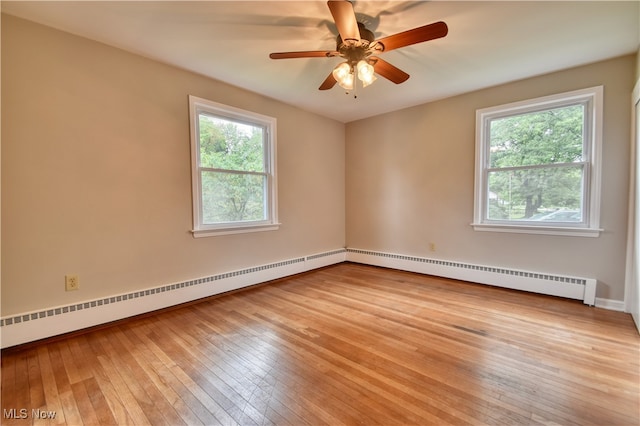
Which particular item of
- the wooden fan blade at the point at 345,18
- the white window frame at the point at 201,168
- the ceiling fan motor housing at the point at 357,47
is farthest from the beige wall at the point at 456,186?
the wooden fan blade at the point at 345,18

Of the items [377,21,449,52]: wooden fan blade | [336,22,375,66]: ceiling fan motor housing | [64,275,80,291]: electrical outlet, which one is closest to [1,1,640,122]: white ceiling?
[336,22,375,66]: ceiling fan motor housing

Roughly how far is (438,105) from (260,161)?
2.62 m

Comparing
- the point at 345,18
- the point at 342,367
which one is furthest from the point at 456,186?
the point at 342,367

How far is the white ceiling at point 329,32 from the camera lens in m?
1.97

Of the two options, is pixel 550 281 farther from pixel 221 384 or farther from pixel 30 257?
pixel 30 257

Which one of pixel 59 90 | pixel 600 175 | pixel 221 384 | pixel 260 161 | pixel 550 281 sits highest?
pixel 59 90

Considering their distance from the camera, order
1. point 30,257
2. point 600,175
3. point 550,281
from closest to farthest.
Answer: point 30,257 < point 600,175 < point 550,281

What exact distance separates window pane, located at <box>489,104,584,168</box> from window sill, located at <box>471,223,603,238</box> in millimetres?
740

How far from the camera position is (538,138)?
10.4ft

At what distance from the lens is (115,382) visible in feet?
5.51

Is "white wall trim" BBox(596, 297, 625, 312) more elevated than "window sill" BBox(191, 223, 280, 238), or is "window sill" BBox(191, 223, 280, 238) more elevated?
"window sill" BBox(191, 223, 280, 238)

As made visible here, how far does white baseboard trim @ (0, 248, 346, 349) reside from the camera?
6.81 ft

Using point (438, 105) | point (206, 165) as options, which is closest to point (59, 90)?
point (206, 165)

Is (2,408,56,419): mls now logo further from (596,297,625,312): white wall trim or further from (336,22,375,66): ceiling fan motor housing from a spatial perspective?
(596,297,625,312): white wall trim
